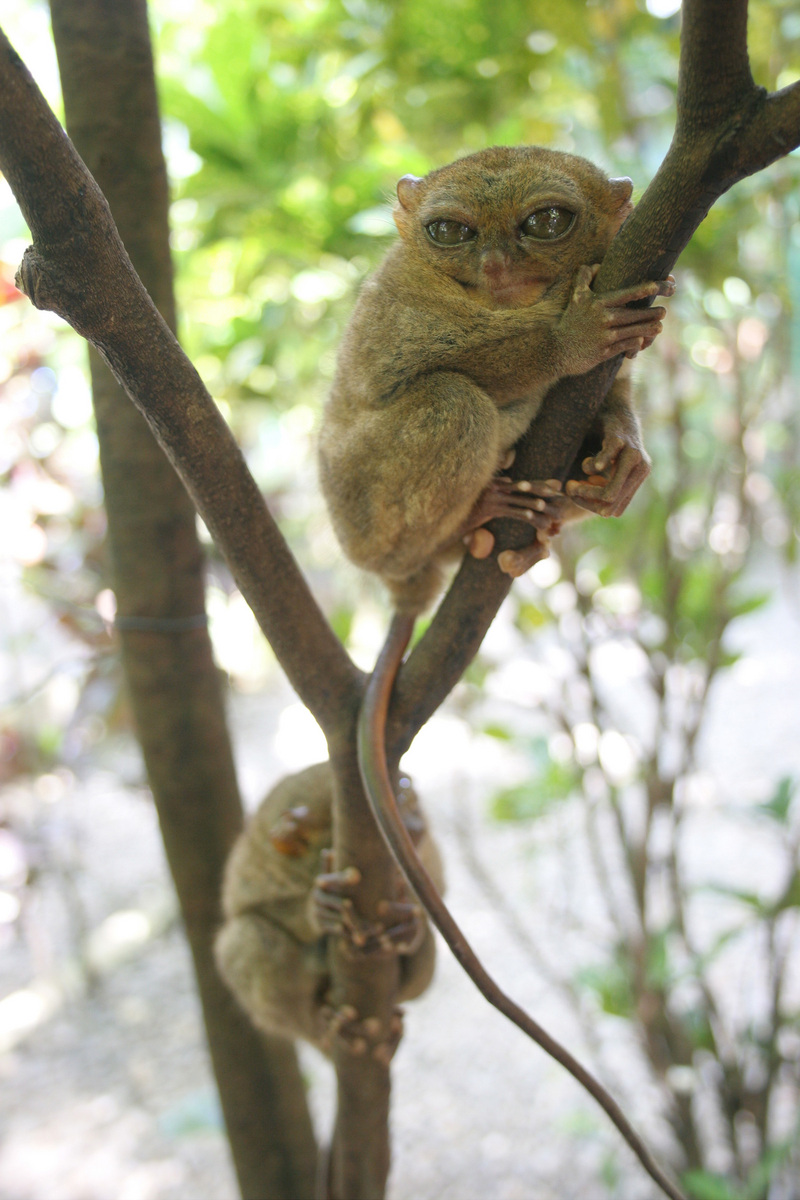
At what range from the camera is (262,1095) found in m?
2.78

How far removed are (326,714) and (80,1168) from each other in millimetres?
3340

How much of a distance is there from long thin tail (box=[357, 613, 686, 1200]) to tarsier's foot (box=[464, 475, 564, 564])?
280mm

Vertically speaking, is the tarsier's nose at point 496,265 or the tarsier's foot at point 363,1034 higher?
the tarsier's nose at point 496,265

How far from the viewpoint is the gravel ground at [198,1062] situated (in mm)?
3945

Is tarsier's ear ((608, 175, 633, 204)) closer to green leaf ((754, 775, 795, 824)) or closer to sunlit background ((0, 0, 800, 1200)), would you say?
sunlit background ((0, 0, 800, 1200))

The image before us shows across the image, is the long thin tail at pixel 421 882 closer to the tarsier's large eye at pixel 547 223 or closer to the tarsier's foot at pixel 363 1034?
the tarsier's foot at pixel 363 1034

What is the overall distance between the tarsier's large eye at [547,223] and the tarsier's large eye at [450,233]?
0.12 meters

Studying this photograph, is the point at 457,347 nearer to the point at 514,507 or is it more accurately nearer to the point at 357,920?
the point at 514,507

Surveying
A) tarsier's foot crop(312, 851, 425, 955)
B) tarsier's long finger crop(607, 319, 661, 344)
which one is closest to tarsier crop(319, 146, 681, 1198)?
tarsier's long finger crop(607, 319, 661, 344)

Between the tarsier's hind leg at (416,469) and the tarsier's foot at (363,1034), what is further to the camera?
the tarsier's foot at (363,1034)

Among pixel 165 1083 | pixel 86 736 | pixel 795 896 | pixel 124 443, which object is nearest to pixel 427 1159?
pixel 165 1083

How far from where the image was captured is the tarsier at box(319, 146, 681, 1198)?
1.65 m

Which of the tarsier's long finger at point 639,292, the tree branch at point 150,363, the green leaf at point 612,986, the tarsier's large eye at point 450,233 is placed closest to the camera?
the tree branch at point 150,363

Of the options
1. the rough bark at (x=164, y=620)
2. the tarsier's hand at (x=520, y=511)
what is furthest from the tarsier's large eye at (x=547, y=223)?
the rough bark at (x=164, y=620)
